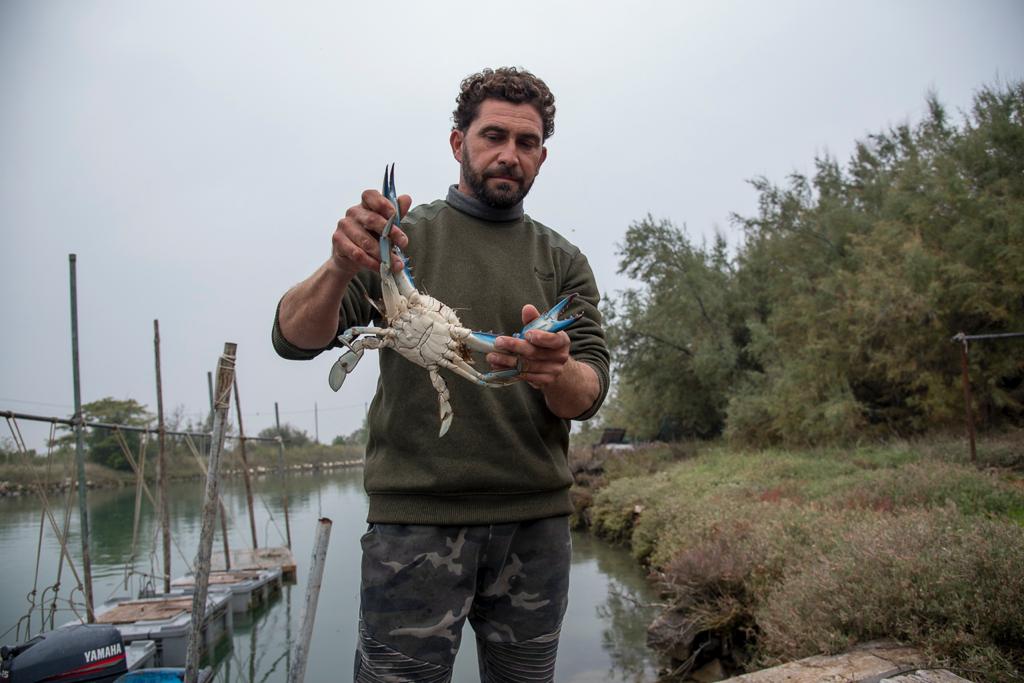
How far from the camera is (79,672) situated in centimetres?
475

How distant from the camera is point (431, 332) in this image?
2.33 m

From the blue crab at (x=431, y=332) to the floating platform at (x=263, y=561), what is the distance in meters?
14.8

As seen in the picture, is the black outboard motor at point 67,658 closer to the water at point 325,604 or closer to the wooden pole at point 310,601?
the wooden pole at point 310,601

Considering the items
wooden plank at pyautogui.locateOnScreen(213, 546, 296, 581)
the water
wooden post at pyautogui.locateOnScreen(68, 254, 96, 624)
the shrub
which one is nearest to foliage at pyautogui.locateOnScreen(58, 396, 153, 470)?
the water

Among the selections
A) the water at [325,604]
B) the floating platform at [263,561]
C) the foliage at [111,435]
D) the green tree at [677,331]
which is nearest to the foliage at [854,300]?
the green tree at [677,331]

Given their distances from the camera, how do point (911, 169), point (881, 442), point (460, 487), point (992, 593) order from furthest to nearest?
point (911, 169) < point (881, 442) < point (992, 593) < point (460, 487)

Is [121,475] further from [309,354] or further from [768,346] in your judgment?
[309,354]

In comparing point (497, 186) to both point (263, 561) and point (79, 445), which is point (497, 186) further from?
point (263, 561)

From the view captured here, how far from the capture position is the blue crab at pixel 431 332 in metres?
2.33

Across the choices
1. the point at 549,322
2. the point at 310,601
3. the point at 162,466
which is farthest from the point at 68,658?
the point at 162,466

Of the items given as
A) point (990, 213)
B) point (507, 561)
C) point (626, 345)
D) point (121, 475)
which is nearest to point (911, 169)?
point (990, 213)

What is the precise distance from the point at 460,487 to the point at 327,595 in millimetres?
12994

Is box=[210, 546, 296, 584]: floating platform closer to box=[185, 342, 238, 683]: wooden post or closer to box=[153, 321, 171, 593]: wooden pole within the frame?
box=[153, 321, 171, 593]: wooden pole

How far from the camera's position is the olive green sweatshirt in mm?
2342
